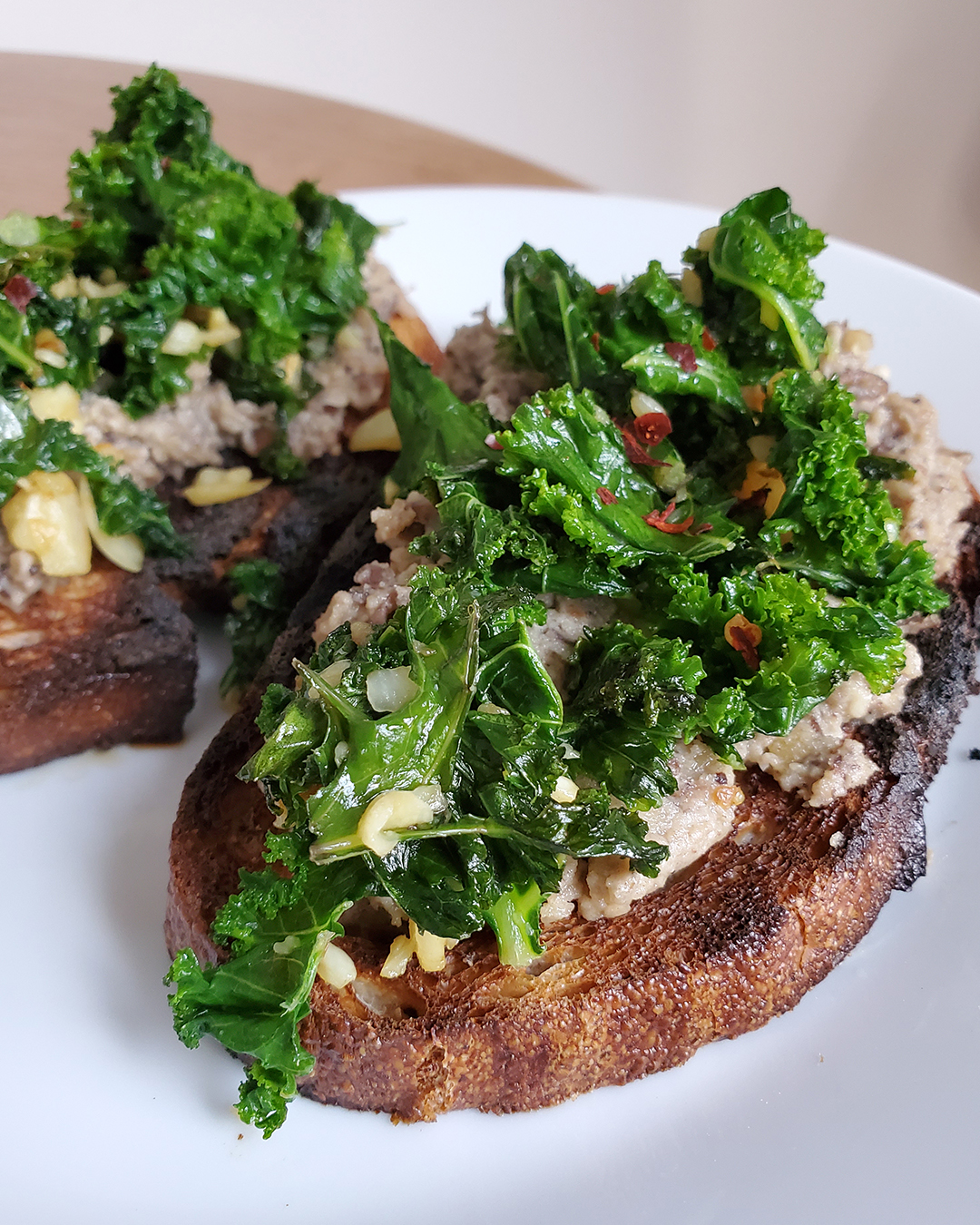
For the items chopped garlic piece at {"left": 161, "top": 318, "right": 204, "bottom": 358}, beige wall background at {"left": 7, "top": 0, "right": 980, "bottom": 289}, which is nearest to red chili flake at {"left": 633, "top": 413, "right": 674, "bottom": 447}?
chopped garlic piece at {"left": 161, "top": 318, "right": 204, "bottom": 358}

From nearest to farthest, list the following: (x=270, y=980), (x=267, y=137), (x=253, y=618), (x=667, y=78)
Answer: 1. (x=270, y=980)
2. (x=253, y=618)
3. (x=267, y=137)
4. (x=667, y=78)

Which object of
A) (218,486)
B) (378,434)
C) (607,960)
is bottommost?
(607,960)

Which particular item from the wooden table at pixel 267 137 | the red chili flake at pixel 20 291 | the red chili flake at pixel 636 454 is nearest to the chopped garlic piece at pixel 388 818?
the red chili flake at pixel 636 454

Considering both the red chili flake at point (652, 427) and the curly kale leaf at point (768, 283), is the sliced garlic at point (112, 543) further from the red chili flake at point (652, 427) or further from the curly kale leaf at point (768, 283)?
the curly kale leaf at point (768, 283)

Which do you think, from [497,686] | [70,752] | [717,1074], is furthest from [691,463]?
[70,752]

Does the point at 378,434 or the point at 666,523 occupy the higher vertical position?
the point at 666,523

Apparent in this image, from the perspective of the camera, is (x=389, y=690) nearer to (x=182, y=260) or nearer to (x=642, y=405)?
(x=642, y=405)

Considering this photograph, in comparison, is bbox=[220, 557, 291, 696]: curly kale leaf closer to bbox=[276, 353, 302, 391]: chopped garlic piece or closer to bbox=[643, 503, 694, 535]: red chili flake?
bbox=[276, 353, 302, 391]: chopped garlic piece

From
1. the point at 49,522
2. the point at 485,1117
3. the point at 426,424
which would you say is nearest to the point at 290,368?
the point at 426,424
